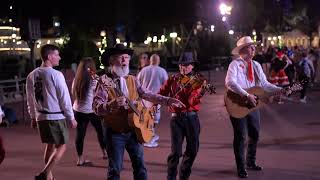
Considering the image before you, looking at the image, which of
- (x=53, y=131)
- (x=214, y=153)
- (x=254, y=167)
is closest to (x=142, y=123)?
(x=53, y=131)

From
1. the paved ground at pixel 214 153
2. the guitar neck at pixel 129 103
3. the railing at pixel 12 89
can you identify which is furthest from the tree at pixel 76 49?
the guitar neck at pixel 129 103

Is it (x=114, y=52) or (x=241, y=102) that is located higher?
(x=114, y=52)

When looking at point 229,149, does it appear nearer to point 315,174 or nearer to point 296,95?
point 315,174

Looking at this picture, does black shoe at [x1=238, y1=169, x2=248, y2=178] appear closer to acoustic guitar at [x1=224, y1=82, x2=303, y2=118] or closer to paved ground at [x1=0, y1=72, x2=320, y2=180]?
paved ground at [x1=0, y1=72, x2=320, y2=180]

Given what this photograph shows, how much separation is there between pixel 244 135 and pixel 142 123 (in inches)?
102

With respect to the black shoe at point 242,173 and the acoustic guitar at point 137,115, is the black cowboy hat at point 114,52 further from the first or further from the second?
the black shoe at point 242,173

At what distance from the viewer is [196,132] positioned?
7227mm

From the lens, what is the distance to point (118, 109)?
19.9 ft

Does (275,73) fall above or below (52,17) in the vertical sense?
below

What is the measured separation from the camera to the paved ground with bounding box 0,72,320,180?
8.65m

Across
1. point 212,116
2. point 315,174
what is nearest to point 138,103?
point 315,174

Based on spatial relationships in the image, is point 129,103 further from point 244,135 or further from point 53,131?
point 244,135

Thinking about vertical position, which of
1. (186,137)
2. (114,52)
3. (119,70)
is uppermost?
(114,52)

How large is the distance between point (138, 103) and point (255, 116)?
2.86 m
